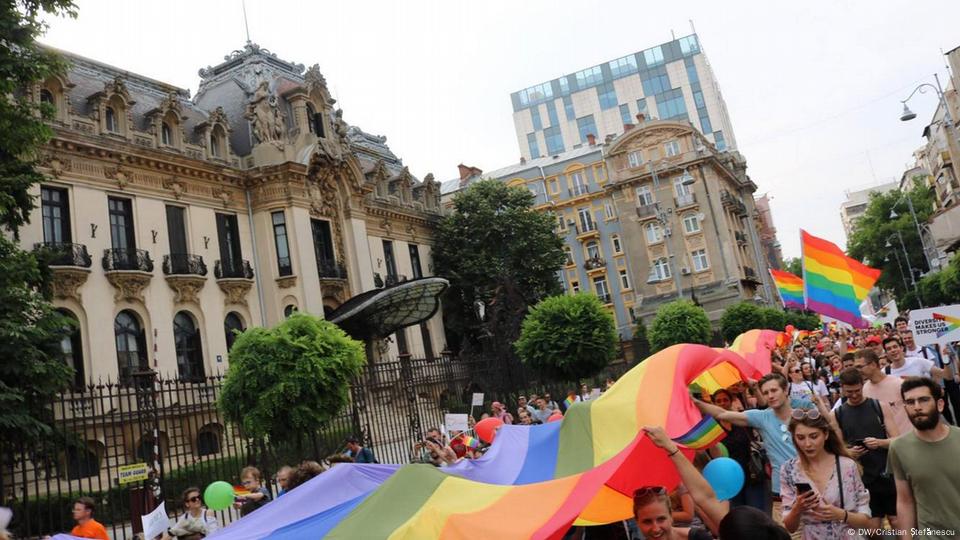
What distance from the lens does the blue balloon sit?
5.37m

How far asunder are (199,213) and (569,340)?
15.7 meters

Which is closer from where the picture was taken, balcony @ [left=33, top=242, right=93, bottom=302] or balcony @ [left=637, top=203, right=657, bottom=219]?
balcony @ [left=33, top=242, right=93, bottom=302]

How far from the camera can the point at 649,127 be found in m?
58.6

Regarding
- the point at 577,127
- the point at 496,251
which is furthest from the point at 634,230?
the point at 577,127

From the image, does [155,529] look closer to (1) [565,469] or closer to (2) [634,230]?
(1) [565,469]

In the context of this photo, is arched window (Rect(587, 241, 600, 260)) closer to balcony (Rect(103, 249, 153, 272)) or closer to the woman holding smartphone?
balcony (Rect(103, 249, 153, 272))

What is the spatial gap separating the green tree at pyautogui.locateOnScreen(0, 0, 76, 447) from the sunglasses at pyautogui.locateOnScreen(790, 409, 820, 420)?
1410cm

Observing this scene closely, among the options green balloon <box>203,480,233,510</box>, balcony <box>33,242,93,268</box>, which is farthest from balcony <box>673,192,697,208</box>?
green balloon <box>203,480,233,510</box>

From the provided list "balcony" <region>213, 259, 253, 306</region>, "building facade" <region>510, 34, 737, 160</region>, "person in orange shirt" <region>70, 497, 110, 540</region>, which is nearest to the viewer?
"person in orange shirt" <region>70, 497, 110, 540</region>

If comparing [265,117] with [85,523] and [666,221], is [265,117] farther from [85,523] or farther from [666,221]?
[666,221]

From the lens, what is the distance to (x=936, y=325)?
1098cm

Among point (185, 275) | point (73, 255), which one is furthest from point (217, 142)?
point (73, 255)

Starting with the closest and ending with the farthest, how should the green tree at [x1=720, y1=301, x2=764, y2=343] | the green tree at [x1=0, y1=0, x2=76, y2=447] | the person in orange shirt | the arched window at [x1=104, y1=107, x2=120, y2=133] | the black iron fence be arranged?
the person in orange shirt → the black iron fence → the green tree at [x1=0, y1=0, x2=76, y2=447] → the arched window at [x1=104, y1=107, x2=120, y2=133] → the green tree at [x1=720, y1=301, x2=764, y2=343]

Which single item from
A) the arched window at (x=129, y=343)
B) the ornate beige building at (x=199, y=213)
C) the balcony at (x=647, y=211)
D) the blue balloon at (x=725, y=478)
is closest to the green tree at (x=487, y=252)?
the ornate beige building at (x=199, y=213)
